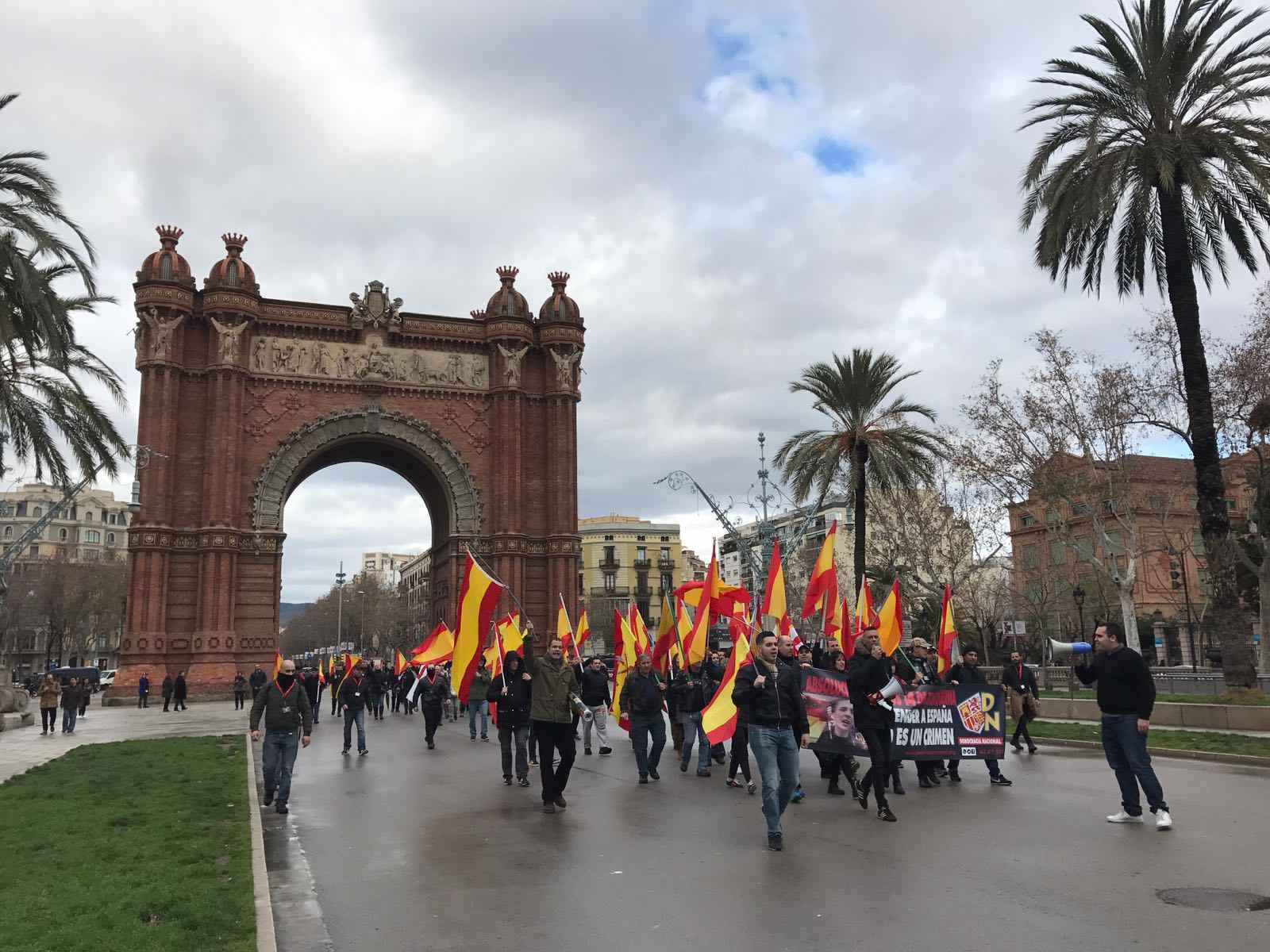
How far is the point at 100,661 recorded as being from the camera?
116688mm

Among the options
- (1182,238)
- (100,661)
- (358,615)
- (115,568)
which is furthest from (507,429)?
(100,661)

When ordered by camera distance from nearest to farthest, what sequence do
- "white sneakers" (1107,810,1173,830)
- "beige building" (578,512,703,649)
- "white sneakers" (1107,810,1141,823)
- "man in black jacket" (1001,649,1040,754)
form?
"white sneakers" (1107,810,1173,830) → "white sneakers" (1107,810,1141,823) → "man in black jacket" (1001,649,1040,754) → "beige building" (578,512,703,649)

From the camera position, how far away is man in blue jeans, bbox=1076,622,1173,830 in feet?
31.6

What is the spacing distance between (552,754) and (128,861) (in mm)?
4650

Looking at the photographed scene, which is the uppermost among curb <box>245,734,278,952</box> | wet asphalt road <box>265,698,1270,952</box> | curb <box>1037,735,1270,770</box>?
curb <box>245,734,278,952</box>

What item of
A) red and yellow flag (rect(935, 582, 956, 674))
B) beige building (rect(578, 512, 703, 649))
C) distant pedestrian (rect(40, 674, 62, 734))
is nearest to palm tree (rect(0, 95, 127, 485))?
distant pedestrian (rect(40, 674, 62, 734))

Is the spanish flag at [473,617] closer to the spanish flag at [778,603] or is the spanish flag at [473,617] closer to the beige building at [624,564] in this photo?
the spanish flag at [778,603]

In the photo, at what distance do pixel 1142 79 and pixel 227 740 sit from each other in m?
24.9

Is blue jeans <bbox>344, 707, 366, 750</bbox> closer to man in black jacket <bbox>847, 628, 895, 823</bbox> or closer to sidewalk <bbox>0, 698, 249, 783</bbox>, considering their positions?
sidewalk <bbox>0, 698, 249, 783</bbox>

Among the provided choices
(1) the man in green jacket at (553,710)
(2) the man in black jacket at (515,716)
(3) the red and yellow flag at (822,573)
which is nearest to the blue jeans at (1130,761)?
(1) the man in green jacket at (553,710)

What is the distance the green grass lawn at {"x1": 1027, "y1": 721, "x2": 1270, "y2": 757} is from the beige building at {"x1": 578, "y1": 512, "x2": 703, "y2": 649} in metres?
85.5

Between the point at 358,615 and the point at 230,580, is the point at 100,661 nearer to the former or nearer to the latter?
the point at 358,615

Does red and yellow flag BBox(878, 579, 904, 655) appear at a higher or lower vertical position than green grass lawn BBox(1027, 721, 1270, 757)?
higher

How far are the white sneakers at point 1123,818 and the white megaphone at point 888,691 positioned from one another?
2.38 meters
